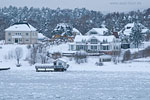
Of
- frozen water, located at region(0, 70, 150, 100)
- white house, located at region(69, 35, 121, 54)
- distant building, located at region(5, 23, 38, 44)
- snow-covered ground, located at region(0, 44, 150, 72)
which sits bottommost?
frozen water, located at region(0, 70, 150, 100)

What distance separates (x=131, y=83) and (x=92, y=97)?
24.8 feet

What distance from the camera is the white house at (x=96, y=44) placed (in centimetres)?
5419

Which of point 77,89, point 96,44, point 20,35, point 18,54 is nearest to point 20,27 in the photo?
point 20,35

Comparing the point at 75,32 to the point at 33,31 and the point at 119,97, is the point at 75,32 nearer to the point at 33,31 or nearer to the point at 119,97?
the point at 33,31

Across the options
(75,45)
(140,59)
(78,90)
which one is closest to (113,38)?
(75,45)

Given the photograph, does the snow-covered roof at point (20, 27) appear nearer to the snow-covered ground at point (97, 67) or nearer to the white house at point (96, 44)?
the white house at point (96, 44)

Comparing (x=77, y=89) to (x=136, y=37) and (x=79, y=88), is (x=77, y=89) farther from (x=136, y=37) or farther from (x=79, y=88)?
(x=136, y=37)

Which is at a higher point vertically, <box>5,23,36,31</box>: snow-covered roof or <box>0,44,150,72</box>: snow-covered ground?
<box>5,23,36,31</box>: snow-covered roof

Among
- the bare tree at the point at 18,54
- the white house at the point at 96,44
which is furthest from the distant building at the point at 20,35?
the bare tree at the point at 18,54

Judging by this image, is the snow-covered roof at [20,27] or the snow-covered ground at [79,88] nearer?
the snow-covered ground at [79,88]

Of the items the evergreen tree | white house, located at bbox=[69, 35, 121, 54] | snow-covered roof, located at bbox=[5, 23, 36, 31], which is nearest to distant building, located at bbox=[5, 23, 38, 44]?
snow-covered roof, located at bbox=[5, 23, 36, 31]

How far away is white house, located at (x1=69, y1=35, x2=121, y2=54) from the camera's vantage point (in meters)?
54.2

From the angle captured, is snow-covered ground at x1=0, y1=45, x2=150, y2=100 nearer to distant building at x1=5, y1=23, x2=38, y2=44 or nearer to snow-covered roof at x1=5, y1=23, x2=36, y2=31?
distant building at x1=5, y1=23, x2=38, y2=44

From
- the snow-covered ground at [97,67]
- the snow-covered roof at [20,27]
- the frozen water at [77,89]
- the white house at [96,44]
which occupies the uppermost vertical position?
the snow-covered roof at [20,27]
